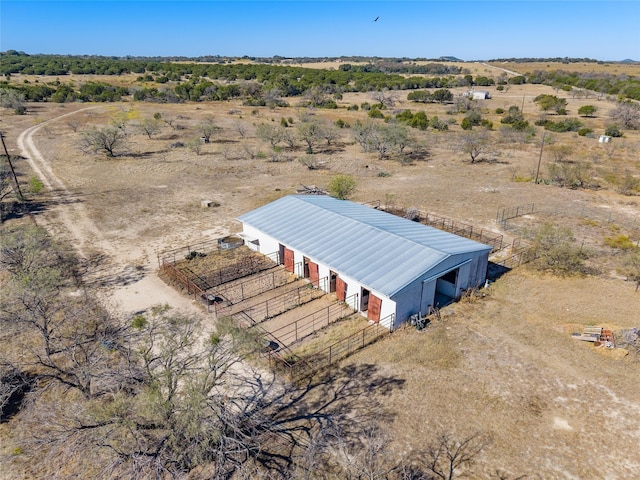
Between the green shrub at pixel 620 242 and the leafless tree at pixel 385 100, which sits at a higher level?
the leafless tree at pixel 385 100

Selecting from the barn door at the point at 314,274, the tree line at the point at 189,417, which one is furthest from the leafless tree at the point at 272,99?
the tree line at the point at 189,417

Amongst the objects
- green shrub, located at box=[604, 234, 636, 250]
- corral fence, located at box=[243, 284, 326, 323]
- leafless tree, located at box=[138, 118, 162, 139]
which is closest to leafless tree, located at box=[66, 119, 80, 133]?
leafless tree, located at box=[138, 118, 162, 139]

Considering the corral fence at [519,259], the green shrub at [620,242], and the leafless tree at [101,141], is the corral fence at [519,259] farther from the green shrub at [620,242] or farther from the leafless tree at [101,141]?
the leafless tree at [101,141]

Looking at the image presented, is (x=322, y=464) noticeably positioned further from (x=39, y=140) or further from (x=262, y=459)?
(x=39, y=140)

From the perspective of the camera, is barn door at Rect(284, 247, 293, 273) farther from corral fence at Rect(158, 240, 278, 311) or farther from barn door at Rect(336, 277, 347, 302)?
barn door at Rect(336, 277, 347, 302)

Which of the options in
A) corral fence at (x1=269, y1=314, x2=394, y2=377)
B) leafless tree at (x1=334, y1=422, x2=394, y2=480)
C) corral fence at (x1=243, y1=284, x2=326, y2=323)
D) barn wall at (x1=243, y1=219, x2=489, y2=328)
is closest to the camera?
leafless tree at (x1=334, y1=422, x2=394, y2=480)

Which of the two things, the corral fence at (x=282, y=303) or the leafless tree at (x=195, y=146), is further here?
the leafless tree at (x=195, y=146)
